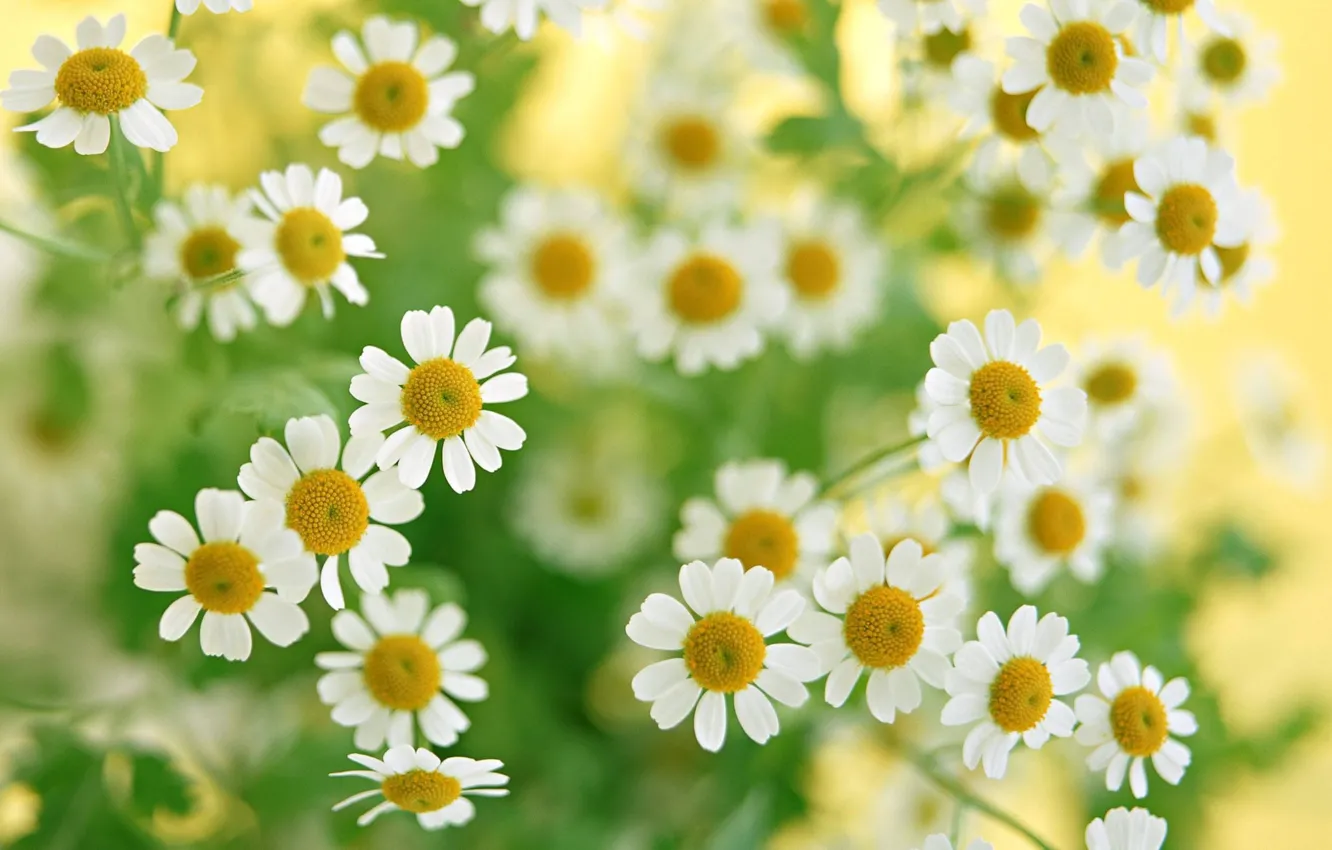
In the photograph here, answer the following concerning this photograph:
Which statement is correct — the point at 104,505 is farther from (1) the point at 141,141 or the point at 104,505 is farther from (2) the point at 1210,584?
(2) the point at 1210,584

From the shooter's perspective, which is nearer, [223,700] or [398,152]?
[398,152]

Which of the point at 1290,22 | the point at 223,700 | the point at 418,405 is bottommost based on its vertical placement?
the point at 223,700

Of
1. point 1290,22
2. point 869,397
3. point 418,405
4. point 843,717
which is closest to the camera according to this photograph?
point 418,405

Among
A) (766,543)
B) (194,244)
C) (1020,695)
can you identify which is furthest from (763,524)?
(194,244)

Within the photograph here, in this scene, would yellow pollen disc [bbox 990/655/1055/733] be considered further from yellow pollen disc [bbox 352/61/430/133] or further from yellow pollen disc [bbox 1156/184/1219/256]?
yellow pollen disc [bbox 352/61/430/133]

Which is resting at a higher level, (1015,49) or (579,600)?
(1015,49)

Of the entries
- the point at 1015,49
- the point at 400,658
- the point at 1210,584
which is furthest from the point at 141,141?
the point at 1210,584
